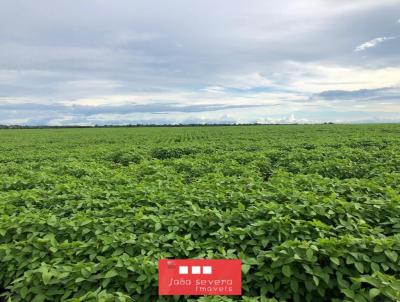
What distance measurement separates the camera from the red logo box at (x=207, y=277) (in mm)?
2275

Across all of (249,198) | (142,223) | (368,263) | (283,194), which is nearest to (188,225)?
(142,223)

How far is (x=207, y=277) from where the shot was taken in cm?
228

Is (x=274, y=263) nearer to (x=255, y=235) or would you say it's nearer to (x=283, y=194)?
(x=255, y=235)

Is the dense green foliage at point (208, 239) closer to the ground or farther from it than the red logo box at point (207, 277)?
closer to the ground

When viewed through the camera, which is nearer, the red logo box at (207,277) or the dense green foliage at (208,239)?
the red logo box at (207,277)

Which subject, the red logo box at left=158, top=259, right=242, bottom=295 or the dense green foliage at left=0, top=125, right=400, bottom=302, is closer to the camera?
the red logo box at left=158, top=259, right=242, bottom=295

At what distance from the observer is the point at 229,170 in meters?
9.43

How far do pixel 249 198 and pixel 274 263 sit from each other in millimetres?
2171

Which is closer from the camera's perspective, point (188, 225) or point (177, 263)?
point (177, 263)

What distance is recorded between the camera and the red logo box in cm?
228

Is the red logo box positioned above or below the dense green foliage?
above

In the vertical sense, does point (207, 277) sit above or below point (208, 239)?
above

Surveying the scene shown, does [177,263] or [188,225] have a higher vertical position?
[177,263]

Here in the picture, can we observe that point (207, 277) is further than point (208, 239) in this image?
No
